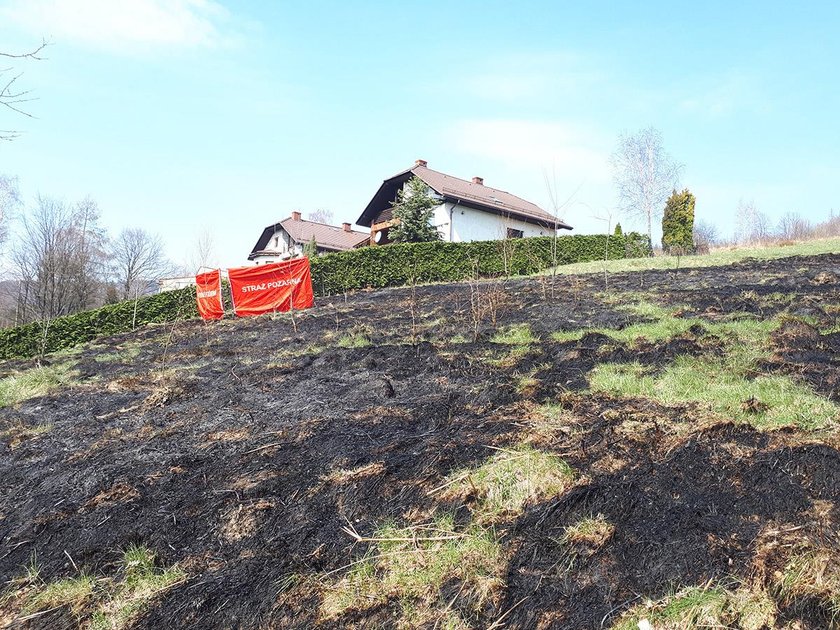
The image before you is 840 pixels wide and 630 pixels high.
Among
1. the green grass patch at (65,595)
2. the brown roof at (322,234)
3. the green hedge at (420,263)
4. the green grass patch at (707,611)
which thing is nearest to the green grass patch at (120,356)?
the green grass patch at (65,595)

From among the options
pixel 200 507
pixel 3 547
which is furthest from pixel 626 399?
pixel 3 547

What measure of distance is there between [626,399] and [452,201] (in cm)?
2170

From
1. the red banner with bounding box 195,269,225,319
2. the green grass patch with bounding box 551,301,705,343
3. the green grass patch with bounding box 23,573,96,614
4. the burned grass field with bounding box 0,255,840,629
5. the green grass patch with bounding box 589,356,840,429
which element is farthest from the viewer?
the red banner with bounding box 195,269,225,319

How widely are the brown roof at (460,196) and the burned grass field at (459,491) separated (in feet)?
62.5

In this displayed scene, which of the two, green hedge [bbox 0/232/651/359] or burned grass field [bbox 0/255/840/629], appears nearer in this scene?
burned grass field [bbox 0/255/840/629]

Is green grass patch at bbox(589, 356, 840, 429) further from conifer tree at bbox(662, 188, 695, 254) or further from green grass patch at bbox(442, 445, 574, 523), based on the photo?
conifer tree at bbox(662, 188, 695, 254)

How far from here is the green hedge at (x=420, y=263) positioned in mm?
16297

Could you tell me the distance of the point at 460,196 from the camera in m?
24.2

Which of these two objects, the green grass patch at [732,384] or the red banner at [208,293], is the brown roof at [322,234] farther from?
the green grass patch at [732,384]

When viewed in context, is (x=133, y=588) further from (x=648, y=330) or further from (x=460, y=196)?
(x=460, y=196)

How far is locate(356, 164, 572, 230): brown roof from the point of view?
24562 millimetres

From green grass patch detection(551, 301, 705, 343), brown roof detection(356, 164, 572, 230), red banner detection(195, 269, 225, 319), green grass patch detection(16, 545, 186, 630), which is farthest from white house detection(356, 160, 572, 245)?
green grass patch detection(16, 545, 186, 630)

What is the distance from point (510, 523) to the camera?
2400 mm

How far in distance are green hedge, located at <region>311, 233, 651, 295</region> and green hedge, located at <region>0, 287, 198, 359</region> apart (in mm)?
3938
